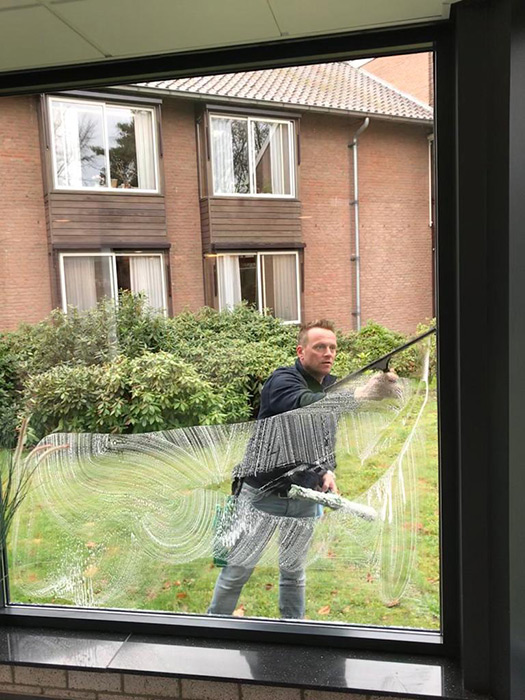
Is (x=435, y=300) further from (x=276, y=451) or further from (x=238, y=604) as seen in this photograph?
(x=238, y=604)

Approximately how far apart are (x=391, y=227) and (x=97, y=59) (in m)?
1.01

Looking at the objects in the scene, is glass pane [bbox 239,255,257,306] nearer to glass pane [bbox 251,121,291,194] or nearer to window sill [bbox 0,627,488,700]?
glass pane [bbox 251,121,291,194]

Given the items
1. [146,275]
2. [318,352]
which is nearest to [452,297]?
[318,352]

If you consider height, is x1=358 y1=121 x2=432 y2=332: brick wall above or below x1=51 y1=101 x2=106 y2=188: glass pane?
below

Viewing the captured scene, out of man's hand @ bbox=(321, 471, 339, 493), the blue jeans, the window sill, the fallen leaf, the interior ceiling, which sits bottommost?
the window sill

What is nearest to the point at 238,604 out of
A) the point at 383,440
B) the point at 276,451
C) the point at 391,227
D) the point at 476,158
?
the point at 276,451

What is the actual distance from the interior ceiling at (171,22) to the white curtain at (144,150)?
181 millimetres

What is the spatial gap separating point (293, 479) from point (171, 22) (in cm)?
132

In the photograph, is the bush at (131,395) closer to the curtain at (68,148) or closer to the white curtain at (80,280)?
the white curtain at (80,280)

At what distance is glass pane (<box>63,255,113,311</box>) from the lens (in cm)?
180

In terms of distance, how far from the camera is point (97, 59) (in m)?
1.69

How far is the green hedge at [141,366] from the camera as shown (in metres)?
1.78

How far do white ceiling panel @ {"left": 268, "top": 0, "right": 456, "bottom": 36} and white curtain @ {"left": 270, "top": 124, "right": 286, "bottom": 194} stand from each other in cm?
29

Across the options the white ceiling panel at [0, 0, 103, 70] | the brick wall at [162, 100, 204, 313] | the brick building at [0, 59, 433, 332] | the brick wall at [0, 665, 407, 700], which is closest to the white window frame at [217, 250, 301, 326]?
the brick building at [0, 59, 433, 332]
